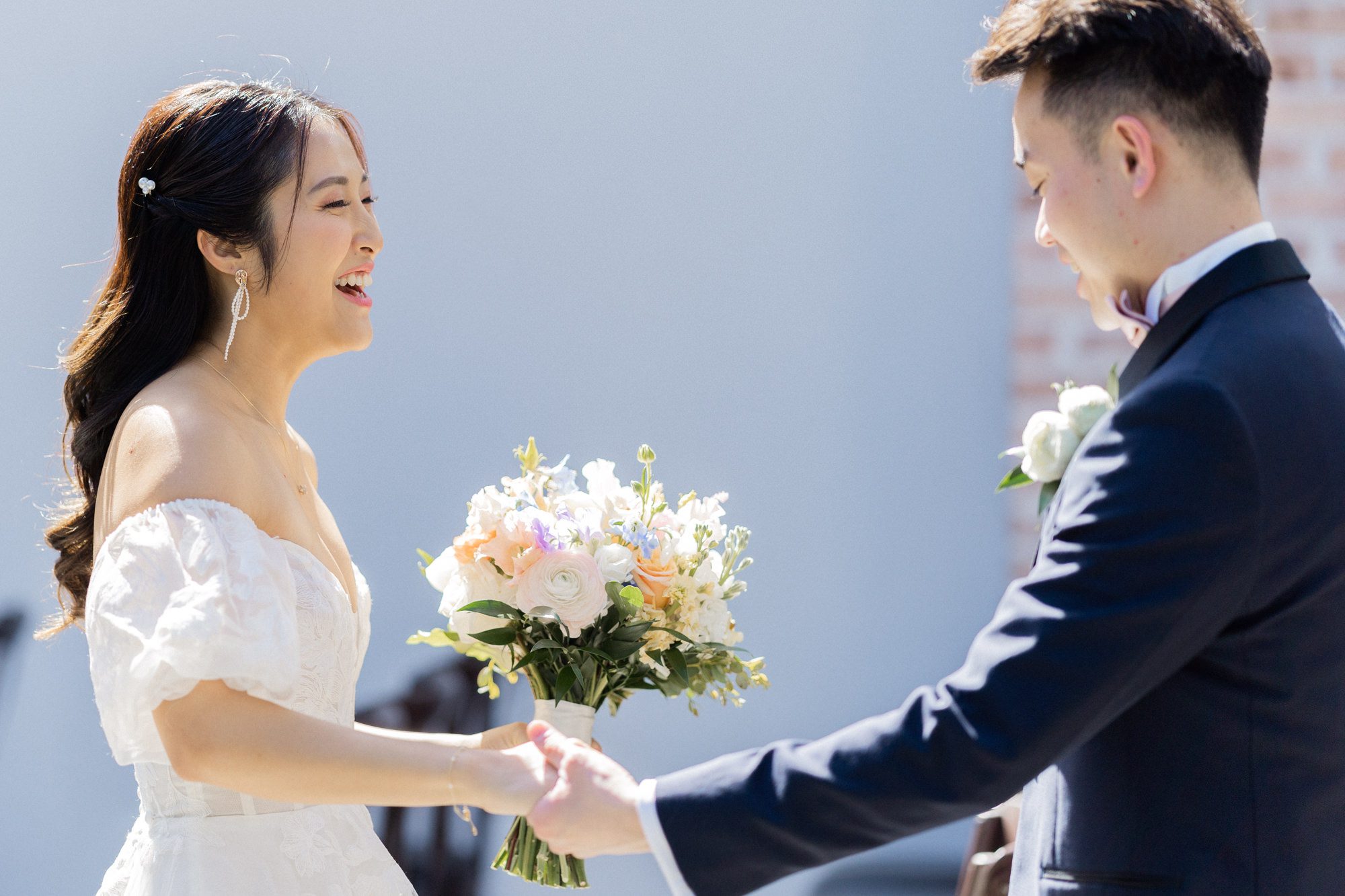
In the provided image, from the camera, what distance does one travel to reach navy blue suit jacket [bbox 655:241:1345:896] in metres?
1.52

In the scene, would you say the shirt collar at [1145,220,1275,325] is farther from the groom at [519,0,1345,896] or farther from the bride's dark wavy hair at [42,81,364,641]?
the bride's dark wavy hair at [42,81,364,641]

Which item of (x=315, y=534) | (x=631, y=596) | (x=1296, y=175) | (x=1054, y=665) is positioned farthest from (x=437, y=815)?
(x=1296, y=175)

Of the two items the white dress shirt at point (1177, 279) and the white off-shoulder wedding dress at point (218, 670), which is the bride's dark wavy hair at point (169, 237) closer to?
the white off-shoulder wedding dress at point (218, 670)

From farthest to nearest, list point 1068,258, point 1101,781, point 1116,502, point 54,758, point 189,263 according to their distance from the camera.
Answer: point 54,758, point 189,263, point 1068,258, point 1101,781, point 1116,502

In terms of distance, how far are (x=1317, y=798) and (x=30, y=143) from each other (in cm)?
361

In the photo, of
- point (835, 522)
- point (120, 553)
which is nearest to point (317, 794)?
point (120, 553)

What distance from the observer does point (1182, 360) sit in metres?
1.59

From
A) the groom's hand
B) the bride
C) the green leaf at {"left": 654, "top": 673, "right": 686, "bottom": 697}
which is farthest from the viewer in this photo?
the green leaf at {"left": 654, "top": 673, "right": 686, "bottom": 697}

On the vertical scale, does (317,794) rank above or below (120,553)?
below

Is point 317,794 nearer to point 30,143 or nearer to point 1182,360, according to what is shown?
point 1182,360

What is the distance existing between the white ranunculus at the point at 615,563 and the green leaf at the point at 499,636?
0.18 m

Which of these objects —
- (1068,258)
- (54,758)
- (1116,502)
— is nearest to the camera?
(1116,502)

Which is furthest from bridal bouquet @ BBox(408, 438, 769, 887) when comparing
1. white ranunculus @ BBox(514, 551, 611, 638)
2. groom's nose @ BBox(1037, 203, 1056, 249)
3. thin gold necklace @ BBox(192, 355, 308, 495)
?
groom's nose @ BBox(1037, 203, 1056, 249)

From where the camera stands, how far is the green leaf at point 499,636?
2.19 meters
